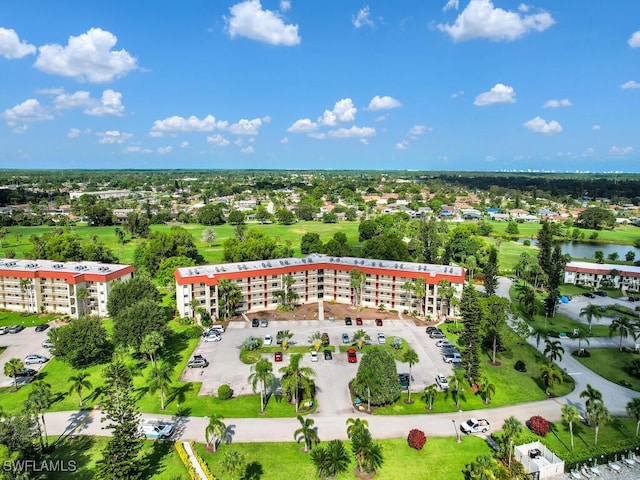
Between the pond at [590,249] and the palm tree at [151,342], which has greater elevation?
the palm tree at [151,342]

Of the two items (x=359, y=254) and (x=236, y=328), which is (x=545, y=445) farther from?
(x=359, y=254)

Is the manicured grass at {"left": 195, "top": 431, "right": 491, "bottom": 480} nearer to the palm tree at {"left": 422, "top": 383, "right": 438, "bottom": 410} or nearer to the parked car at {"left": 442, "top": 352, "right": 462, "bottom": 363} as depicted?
the palm tree at {"left": 422, "top": 383, "right": 438, "bottom": 410}

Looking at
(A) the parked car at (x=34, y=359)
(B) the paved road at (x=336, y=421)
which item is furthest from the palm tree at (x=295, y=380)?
(A) the parked car at (x=34, y=359)

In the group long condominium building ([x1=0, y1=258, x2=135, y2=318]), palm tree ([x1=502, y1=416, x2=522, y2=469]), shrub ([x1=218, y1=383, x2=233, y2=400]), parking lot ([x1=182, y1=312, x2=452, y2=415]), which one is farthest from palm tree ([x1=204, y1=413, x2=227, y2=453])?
long condominium building ([x1=0, y1=258, x2=135, y2=318])

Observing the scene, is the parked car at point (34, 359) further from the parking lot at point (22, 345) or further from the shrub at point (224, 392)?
the shrub at point (224, 392)

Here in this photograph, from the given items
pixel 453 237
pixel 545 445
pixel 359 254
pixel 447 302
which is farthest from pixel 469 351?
pixel 453 237

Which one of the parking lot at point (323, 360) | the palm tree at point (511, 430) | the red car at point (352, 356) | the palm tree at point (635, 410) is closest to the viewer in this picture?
the palm tree at point (511, 430)

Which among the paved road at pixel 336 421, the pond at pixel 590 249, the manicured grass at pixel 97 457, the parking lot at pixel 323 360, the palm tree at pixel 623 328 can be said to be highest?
the palm tree at pixel 623 328
